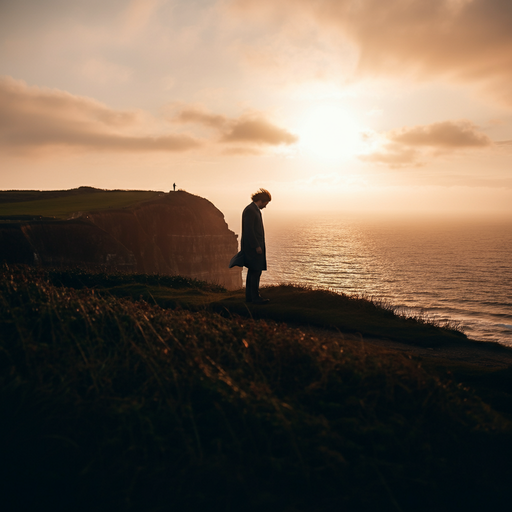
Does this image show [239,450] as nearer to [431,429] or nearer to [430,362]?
[431,429]

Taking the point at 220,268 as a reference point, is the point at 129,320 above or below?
above

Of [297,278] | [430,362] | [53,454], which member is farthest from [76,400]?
[297,278]

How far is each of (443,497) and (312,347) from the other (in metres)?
2.23

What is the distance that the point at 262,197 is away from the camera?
1116cm

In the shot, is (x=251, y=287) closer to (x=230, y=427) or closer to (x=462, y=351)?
(x=462, y=351)

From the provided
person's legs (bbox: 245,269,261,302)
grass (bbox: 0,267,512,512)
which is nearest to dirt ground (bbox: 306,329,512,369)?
person's legs (bbox: 245,269,261,302)

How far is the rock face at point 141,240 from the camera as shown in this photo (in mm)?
33281

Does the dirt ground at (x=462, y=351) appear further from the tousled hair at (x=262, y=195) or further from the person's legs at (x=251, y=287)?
the tousled hair at (x=262, y=195)

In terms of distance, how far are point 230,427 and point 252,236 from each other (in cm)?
739

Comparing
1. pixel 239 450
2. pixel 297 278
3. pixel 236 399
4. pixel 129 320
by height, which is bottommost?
pixel 297 278

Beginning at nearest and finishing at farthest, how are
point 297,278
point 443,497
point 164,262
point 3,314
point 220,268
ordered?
point 443,497 < point 3,314 < point 164,262 < point 220,268 < point 297,278

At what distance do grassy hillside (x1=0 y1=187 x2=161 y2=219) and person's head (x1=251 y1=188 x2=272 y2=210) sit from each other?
33.8m

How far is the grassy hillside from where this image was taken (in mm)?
42219

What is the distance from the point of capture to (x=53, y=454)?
12.5 feet
